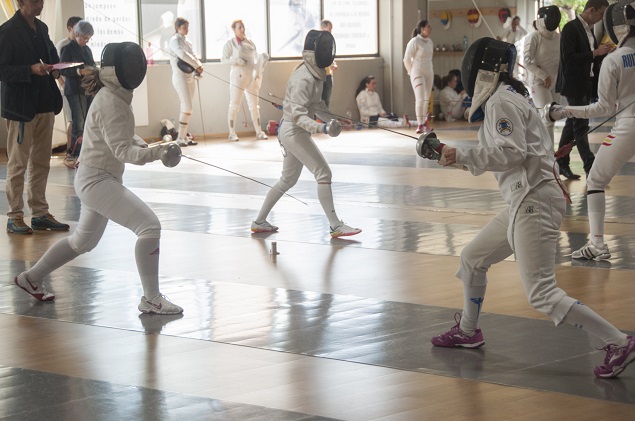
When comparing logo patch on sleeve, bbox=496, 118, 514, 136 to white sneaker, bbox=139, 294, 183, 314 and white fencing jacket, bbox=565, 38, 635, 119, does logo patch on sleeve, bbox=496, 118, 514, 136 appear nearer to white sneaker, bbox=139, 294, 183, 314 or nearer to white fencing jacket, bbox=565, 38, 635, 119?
white sneaker, bbox=139, 294, 183, 314

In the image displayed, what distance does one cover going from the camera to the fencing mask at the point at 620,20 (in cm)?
A: 559

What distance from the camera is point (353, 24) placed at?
1670 centimetres

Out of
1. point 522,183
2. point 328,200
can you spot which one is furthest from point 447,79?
point 522,183

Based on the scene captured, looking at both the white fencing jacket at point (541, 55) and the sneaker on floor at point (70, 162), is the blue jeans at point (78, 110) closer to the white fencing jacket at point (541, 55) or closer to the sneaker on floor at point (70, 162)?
the sneaker on floor at point (70, 162)

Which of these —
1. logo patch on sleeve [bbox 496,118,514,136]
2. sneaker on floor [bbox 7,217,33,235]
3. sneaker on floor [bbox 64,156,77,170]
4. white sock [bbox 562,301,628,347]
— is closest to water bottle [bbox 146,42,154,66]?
sneaker on floor [bbox 64,156,77,170]

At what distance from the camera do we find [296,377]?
3.71 metres

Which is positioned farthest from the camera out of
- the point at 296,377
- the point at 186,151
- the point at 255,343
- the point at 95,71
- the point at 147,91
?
the point at 147,91

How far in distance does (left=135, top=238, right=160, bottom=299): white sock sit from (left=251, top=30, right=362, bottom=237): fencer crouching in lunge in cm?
201

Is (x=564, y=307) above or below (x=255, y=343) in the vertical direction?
above

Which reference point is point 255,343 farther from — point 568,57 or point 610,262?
point 568,57

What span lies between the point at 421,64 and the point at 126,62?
10.1 m

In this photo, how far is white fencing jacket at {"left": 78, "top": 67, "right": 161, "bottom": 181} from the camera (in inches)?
178

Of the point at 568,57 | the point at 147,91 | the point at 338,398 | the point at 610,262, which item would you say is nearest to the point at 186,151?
the point at 147,91

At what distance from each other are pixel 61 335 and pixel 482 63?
7.42ft
